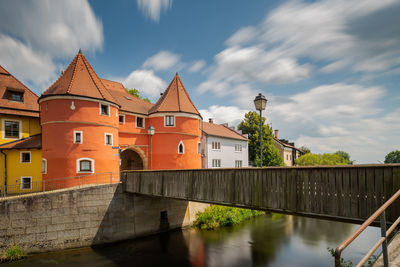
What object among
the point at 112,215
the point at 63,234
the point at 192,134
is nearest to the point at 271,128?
the point at 192,134

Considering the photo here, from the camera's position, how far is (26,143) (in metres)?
19.3

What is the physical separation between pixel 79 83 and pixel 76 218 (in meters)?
10.3

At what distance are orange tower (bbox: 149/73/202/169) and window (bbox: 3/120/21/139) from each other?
11.1 m

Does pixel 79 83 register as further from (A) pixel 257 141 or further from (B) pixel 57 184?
(A) pixel 257 141

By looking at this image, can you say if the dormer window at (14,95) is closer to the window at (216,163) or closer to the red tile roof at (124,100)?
the red tile roof at (124,100)

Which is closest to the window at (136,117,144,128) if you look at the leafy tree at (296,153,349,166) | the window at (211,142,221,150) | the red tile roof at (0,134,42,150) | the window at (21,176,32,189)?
the red tile roof at (0,134,42,150)

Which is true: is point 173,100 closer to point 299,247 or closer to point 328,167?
point 299,247

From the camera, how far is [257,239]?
17.7 m

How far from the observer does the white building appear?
30.9 m

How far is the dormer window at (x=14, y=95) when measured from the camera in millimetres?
20308

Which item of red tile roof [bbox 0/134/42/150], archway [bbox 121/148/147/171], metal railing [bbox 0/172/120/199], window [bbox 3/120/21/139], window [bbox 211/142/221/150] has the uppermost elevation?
window [bbox 3/120/21/139]

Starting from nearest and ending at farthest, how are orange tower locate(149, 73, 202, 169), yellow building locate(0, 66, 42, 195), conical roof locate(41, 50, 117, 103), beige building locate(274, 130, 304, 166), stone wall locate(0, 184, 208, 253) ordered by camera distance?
stone wall locate(0, 184, 208, 253) < conical roof locate(41, 50, 117, 103) < yellow building locate(0, 66, 42, 195) < orange tower locate(149, 73, 202, 169) < beige building locate(274, 130, 304, 166)

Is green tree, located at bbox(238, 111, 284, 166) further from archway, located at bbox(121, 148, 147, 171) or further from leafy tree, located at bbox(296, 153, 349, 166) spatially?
archway, located at bbox(121, 148, 147, 171)

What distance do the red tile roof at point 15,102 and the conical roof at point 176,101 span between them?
10.4 meters
